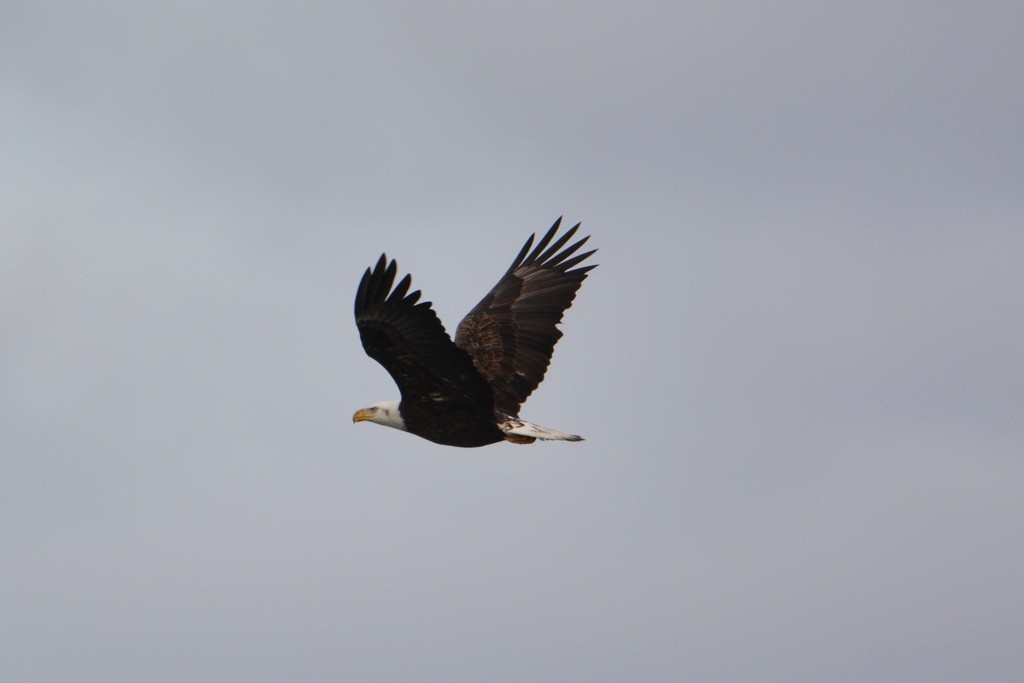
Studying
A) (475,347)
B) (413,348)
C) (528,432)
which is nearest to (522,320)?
(475,347)

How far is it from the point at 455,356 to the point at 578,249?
4333 millimetres

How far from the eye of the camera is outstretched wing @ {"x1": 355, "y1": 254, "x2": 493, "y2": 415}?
15.6 m

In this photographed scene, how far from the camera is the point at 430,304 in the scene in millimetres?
15789

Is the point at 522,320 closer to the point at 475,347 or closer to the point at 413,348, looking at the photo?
the point at 475,347

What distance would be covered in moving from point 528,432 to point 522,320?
216 cm

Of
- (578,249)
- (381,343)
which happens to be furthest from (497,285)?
(381,343)

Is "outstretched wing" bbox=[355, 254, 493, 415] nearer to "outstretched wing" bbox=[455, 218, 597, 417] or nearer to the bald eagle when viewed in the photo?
the bald eagle

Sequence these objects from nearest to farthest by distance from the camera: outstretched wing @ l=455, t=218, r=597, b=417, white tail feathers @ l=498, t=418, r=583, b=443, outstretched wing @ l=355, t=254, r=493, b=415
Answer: outstretched wing @ l=355, t=254, r=493, b=415 → white tail feathers @ l=498, t=418, r=583, b=443 → outstretched wing @ l=455, t=218, r=597, b=417

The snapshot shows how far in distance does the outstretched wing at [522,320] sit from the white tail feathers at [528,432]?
0.46m

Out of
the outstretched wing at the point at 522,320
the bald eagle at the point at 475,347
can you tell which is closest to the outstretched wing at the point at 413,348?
the bald eagle at the point at 475,347

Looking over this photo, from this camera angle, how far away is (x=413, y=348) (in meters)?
16.4

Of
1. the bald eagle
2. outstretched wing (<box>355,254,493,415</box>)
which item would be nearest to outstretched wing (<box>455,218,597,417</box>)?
the bald eagle

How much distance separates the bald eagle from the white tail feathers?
11 millimetres

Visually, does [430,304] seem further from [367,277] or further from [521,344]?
[521,344]
